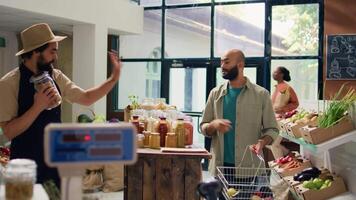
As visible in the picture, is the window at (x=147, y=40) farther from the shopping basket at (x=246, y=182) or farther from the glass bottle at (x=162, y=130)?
the shopping basket at (x=246, y=182)

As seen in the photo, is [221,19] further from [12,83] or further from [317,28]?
[12,83]

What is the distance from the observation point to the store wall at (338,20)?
706cm

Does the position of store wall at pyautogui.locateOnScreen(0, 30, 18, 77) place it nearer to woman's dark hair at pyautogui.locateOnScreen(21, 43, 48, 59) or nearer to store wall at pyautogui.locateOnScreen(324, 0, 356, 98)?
store wall at pyautogui.locateOnScreen(324, 0, 356, 98)

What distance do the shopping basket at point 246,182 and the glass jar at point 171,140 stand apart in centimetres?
A: 44

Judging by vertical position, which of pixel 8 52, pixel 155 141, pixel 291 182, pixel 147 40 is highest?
pixel 147 40

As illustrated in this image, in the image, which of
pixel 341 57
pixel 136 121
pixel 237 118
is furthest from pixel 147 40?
pixel 237 118

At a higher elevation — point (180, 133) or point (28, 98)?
point (28, 98)

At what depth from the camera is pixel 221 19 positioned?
324 inches

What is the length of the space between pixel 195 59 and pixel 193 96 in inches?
28.2

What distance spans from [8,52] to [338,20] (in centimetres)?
594

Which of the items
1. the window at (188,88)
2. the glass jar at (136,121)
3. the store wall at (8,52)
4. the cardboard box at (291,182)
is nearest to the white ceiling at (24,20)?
the store wall at (8,52)

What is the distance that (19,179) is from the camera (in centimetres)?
119

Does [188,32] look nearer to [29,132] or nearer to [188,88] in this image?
[188,88]

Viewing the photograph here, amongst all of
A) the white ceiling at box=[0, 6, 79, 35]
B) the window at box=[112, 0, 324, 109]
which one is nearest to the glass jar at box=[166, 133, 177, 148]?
the white ceiling at box=[0, 6, 79, 35]
